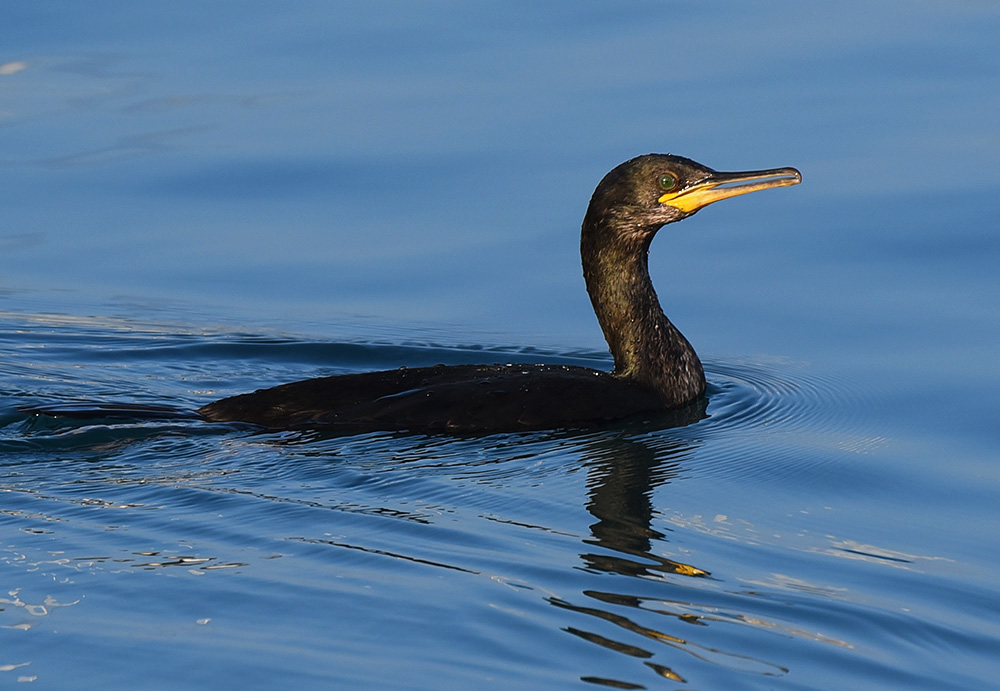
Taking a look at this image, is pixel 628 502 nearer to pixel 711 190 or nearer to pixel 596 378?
pixel 596 378

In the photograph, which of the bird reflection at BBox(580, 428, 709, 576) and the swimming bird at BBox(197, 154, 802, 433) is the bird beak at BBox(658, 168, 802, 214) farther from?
the bird reflection at BBox(580, 428, 709, 576)

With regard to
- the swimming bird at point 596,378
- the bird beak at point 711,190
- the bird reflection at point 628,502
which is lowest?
the bird reflection at point 628,502

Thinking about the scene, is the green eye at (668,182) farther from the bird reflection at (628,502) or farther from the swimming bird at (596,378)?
the bird reflection at (628,502)

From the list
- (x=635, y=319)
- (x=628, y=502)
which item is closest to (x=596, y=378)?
(x=635, y=319)

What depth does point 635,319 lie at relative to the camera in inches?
321

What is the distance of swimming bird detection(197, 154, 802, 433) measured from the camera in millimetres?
7445

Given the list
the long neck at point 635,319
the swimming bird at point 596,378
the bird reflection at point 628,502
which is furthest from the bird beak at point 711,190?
the bird reflection at point 628,502

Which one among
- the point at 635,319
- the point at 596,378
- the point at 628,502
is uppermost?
the point at 635,319

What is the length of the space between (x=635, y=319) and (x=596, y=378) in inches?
18.4

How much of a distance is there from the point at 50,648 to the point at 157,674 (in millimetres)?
386

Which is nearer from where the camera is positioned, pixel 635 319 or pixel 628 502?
pixel 628 502

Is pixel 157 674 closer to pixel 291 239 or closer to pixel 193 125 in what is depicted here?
pixel 291 239

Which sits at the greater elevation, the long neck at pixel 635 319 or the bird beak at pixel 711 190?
the bird beak at pixel 711 190

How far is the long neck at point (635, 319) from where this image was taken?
8.05 metres
